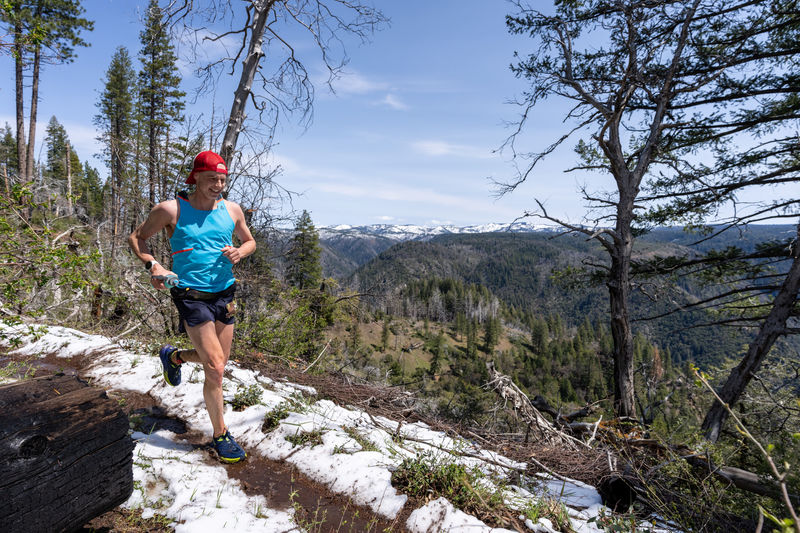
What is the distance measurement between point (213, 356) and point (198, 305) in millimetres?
419

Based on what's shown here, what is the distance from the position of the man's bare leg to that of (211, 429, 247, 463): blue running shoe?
5 centimetres

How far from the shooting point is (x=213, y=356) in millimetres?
2818

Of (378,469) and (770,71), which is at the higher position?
(770,71)

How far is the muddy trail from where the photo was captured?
6.91ft

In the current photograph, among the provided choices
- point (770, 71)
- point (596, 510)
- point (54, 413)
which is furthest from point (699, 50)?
point (54, 413)

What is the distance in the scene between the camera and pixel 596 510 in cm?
274

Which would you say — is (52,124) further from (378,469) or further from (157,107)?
(378,469)

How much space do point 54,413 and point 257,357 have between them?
4.39 metres

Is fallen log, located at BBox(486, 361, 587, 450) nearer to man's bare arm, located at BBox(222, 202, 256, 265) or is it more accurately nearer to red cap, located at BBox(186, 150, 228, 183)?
man's bare arm, located at BBox(222, 202, 256, 265)

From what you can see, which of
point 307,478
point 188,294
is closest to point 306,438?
point 307,478

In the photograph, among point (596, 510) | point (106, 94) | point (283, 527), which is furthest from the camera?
point (106, 94)

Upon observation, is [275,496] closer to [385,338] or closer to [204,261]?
[204,261]

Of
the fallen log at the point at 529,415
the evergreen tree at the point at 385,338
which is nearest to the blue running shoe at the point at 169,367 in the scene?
the fallen log at the point at 529,415

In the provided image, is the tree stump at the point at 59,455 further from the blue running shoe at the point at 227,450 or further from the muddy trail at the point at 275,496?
the blue running shoe at the point at 227,450
